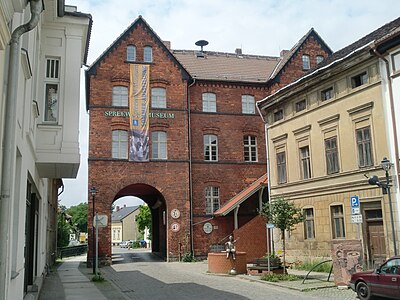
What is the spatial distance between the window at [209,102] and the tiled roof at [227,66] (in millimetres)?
1363

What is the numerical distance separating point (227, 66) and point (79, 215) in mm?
93838

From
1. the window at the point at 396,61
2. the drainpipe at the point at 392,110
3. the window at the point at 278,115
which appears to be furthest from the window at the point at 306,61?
the window at the point at 396,61

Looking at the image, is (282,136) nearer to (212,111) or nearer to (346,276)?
(212,111)

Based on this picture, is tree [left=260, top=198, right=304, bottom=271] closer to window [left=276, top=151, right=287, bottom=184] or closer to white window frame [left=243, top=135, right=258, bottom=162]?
window [left=276, top=151, right=287, bottom=184]

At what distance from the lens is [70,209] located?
12912 cm

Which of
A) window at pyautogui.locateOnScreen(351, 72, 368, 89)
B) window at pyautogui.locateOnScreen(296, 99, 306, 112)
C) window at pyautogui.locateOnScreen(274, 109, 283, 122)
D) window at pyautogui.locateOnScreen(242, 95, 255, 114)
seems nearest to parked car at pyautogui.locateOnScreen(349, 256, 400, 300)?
window at pyautogui.locateOnScreen(351, 72, 368, 89)

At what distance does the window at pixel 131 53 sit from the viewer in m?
34.1

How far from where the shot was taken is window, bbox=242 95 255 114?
1438 inches

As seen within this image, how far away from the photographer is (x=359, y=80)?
72.8 feet

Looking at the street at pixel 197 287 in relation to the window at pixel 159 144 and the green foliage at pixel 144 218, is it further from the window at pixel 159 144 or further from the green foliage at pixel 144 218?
the green foliage at pixel 144 218

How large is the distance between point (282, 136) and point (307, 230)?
5795mm

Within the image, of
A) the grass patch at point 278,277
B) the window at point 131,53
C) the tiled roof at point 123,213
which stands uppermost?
the window at point 131,53

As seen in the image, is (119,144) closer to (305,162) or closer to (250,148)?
(250,148)

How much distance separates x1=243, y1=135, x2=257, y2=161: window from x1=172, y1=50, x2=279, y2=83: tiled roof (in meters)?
4.54
